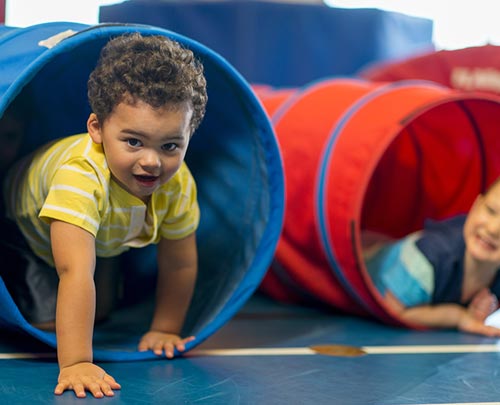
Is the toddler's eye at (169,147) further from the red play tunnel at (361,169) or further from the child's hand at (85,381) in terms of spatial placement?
the red play tunnel at (361,169)

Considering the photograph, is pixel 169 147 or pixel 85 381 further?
pixel 169 147

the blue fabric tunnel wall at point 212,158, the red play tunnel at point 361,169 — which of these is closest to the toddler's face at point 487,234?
the red play tunnel at point 361,169

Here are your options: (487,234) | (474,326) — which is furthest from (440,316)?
(487,234)

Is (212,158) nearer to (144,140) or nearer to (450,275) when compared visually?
(144,140)

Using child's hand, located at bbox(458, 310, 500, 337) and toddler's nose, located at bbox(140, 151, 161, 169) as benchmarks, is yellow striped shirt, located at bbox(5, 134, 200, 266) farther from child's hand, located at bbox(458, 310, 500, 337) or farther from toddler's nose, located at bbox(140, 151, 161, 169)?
child's hand, located at bbox(458, 310, 500, 337)

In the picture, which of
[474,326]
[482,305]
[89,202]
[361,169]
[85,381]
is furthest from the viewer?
[482,305]

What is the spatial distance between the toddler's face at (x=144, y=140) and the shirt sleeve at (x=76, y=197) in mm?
52

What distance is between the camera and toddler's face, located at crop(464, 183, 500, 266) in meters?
2.36

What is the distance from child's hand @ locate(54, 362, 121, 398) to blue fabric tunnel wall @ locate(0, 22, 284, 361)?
17cm

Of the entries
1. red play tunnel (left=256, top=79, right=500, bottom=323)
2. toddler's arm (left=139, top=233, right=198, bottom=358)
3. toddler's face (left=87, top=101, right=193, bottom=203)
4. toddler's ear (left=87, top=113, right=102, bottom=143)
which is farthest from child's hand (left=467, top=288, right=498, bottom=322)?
toddler's ear (left=87, top=113, right=102, bottom=143)

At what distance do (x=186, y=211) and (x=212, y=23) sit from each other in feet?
7.37

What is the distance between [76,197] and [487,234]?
3.99 ft

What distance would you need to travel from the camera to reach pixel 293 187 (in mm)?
2512

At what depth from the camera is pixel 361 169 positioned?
220cm
